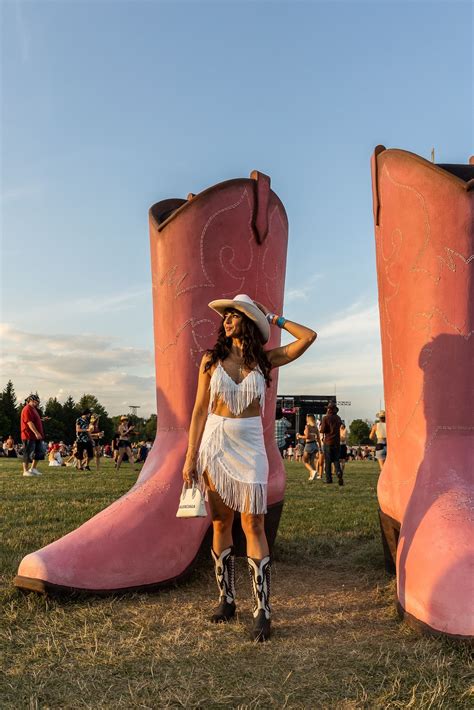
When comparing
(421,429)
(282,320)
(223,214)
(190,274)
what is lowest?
(421,429)

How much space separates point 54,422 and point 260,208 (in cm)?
5393

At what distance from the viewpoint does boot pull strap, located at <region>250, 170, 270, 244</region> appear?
3170 millimetres

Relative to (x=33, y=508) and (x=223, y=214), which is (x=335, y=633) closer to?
(x=223, y=214)

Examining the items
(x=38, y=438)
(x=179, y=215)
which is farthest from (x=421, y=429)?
(x=38, y=438)

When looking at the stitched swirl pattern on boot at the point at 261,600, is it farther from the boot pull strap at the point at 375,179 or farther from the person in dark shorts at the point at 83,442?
the person in dark shorts at the point at 83,442

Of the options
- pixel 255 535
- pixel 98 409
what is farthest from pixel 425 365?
pixel 98 409

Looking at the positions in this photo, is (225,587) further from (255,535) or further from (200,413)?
(200,413)

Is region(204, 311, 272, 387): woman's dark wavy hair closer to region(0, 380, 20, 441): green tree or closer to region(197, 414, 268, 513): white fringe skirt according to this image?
region(197, 414, 268, 513): white fringe skirt

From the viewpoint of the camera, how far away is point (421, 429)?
274 centimetres

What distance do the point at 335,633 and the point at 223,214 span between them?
1999 mm

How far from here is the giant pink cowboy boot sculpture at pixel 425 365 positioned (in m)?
2.31

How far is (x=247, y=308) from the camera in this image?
7.98ft

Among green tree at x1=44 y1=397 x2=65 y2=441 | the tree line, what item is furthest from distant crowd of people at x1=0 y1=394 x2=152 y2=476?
green tree at x1=44 y1=397 x2=65 y2=441

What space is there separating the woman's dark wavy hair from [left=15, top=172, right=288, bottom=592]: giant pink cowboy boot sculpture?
2.19 feet
